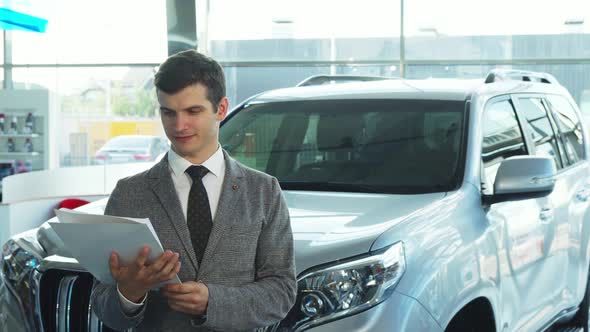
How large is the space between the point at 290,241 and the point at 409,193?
54.7 inches

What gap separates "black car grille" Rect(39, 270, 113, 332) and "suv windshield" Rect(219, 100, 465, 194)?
109 centimetres

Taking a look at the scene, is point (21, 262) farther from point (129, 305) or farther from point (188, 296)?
point (188, 296)

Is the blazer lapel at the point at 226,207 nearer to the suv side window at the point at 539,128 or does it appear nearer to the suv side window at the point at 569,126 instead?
the suv side window at the point at 539,128

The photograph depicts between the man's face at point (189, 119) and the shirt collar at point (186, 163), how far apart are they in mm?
34

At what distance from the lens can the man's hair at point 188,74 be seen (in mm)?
2104

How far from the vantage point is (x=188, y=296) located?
2.03 meters

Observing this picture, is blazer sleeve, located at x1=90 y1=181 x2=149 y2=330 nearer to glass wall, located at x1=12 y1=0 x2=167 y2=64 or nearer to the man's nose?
the man's nose

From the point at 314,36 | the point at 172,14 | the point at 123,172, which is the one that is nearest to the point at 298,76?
the point at 314,36

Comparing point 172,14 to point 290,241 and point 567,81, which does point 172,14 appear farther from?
point 290,241

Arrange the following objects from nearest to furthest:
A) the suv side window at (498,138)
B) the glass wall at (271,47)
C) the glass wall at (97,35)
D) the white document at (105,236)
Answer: the white document at (105,236), the suv side window at (498,138), the glass wall at (271,47), the glass wall at (97,35)

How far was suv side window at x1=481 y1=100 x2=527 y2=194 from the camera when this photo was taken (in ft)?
13.0

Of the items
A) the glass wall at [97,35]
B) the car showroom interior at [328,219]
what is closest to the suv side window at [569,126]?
the car showroom interior at [328,219]

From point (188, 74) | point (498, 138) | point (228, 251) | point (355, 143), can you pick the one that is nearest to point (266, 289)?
point (228, 251)

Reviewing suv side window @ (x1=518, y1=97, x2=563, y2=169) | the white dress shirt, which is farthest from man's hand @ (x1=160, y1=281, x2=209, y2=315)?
suv side window @ (x1=518, y1=97, x2=563, y2=169)
